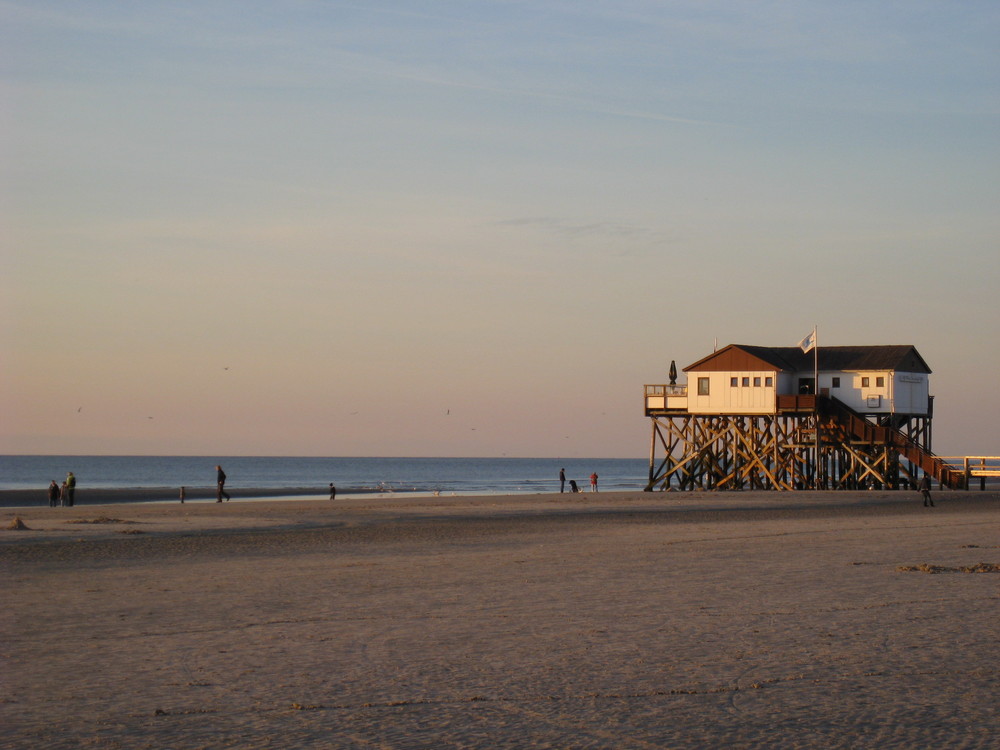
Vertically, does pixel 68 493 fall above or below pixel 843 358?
below

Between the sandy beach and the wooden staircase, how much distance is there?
34883mm

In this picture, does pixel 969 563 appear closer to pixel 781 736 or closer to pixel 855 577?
pixel 855 577

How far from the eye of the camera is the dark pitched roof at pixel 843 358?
206 ft

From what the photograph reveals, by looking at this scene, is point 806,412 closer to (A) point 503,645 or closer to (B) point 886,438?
(B) point 886,438

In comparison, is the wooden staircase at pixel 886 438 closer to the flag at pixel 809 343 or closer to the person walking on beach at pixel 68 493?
the flag at pixel 809 343

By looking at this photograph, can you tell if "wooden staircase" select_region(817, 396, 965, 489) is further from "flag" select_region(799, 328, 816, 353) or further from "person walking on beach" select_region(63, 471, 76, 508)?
"person walking on beach" select_region(63, 471, 76, 508)

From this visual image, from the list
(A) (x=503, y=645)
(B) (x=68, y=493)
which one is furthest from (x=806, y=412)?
(A) (x=503, y=645)

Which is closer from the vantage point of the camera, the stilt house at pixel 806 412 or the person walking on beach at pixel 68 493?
the person walking on beach at pixel 68 493

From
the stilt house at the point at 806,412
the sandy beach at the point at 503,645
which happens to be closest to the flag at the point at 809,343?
the stilt house at the point at 806,412

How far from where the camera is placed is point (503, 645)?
12648 mm

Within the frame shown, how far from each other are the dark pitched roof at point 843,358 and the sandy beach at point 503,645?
3732cm

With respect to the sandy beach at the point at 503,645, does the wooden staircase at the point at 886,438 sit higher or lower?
higher

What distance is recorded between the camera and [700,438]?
6775 cm

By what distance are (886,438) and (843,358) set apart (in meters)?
5.26
